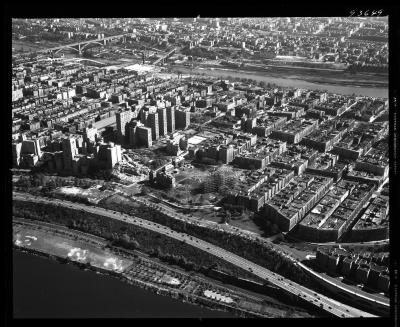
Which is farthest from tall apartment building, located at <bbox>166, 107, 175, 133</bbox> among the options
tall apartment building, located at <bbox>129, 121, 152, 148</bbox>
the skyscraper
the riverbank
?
the riverbank

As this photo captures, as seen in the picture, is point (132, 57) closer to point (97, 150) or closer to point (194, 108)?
point (194, 108)

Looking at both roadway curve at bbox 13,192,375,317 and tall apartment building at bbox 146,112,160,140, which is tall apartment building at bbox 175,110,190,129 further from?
roadway curve at bbox 13,192,375,317

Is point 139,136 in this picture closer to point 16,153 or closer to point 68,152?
point 68,152

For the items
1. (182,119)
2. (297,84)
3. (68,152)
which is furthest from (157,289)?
(297,84)

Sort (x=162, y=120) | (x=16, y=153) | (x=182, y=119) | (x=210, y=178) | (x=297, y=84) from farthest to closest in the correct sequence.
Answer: (x=297, y=84)
(x=182, y=119)
(x=162, y=120)
(x=16, y=153)
(x=210, y=178)
